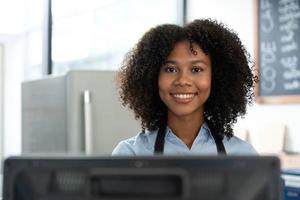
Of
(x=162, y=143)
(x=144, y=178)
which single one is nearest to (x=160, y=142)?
(x=162, y=143)

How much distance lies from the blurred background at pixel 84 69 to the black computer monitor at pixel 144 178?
1349mm

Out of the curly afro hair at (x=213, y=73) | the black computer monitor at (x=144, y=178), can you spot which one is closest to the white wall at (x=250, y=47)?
the curly afro hair at (x=213, y=73)

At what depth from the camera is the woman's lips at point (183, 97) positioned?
4.84ft

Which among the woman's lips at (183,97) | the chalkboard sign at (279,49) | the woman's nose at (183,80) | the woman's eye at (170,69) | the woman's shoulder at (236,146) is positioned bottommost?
the woman's shoulder at (236,146)

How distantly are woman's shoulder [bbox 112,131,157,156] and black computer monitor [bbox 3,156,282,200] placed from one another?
0.78 m

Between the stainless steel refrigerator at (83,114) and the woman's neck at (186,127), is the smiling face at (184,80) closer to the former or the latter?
the woman's neck at (186,127)

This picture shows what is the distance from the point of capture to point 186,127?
1.57 metres

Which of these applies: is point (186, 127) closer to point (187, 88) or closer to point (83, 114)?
point (187, 88)

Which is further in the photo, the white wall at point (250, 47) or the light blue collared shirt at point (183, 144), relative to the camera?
the white wall at point (250, 47)

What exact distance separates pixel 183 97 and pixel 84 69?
145 centimetres

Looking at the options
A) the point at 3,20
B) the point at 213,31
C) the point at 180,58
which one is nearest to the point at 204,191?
the point at 180,58

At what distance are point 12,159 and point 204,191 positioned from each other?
0.88ft

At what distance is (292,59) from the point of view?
3.13 meters

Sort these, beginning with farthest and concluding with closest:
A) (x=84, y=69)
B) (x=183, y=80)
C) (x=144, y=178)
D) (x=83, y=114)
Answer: (x=84, y=69), (x=83, y=114), (x=183, y=80), (x=144, y=178)
